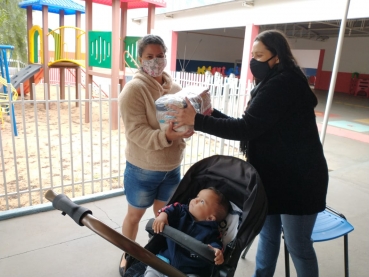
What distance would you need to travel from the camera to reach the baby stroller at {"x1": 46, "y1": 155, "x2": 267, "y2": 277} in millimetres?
901

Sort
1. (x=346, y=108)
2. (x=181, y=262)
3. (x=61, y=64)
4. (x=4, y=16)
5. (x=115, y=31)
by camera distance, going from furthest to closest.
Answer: (x=346, y=108), (x=4, y=16), (x=61, y=64), (x=115, y=31), (x=181, y=262)

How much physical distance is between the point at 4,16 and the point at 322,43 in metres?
17.3

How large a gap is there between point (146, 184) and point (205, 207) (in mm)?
487

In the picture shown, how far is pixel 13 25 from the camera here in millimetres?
11188

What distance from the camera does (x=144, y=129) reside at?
5.58 feet

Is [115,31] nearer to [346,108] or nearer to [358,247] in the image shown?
[358,247]

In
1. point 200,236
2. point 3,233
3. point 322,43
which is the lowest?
point 3,233

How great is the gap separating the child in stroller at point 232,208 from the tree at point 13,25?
11.5 m

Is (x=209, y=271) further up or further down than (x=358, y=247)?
further up

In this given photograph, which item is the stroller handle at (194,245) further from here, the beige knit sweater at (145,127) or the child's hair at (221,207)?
the beige knit sweater at (145,127)

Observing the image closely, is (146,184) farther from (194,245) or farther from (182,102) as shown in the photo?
(194,245)

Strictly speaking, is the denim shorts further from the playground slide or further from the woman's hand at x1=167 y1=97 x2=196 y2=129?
the playground slide

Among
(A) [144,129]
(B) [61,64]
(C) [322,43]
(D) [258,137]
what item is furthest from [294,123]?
(C) [322,43]

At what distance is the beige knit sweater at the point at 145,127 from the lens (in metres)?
1.68
